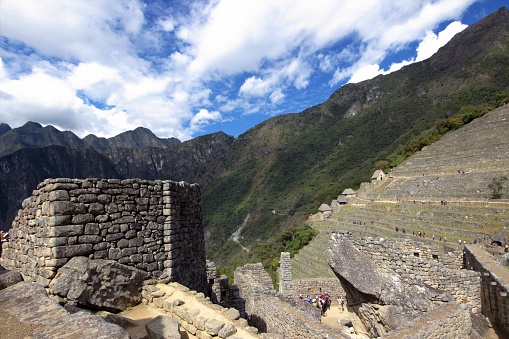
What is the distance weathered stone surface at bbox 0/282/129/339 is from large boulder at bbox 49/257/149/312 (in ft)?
3.40

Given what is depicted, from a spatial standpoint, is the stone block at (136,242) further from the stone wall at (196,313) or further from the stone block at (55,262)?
the stone block at (55,262)

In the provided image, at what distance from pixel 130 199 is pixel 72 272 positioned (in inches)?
53.0

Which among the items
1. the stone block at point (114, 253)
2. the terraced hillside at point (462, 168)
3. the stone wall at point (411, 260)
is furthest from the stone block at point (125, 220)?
the terraced hillside at point (462, 168)

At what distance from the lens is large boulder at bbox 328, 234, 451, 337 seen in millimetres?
5441

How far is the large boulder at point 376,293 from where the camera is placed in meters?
5.44

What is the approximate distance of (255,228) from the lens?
75688mm

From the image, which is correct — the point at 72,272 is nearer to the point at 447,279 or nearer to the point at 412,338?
the point at 412,338

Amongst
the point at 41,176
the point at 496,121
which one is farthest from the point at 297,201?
the point at 41,176

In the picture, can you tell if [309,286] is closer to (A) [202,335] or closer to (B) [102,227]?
(A) [202,335]

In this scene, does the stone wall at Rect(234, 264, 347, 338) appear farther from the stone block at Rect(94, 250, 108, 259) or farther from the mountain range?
the mountain range

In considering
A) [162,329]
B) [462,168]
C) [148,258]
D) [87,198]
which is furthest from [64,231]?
[462,168]

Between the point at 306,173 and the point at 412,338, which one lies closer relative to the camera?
the point at 412,338

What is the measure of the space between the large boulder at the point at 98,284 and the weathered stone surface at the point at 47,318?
104 cm

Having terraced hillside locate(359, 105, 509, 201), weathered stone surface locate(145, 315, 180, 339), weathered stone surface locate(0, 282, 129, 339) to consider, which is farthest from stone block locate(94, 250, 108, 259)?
terraced hillside locate(359, 105, 509, 201)
